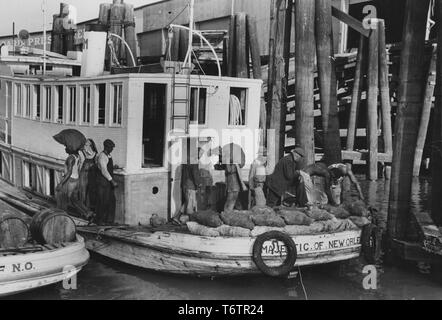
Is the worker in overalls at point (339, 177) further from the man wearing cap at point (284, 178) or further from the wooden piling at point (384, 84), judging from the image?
the wooden piling at point (384, 84)

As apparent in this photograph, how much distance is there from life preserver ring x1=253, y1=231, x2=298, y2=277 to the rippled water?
→ 468 mm

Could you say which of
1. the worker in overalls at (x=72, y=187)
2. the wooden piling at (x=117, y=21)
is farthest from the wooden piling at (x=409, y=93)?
the wooden piling at (x=117, y=21)

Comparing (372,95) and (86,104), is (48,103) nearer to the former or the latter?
(86,104)

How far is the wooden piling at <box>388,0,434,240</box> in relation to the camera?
31.6 feet

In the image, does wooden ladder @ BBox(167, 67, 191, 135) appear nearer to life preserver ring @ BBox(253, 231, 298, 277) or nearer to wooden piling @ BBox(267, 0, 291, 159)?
life preserver ring @ BBox(253, 231, 298, 277)

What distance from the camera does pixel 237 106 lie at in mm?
11430

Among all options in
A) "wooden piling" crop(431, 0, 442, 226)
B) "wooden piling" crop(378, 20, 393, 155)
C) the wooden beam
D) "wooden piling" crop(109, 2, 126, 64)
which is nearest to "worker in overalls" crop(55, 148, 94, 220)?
"wooden piling" crop(431, 0, 442, 226)

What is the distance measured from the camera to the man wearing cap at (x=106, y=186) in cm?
996

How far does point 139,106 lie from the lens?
9.94 meters

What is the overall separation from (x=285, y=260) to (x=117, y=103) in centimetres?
422

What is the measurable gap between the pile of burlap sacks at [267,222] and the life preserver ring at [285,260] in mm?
143
